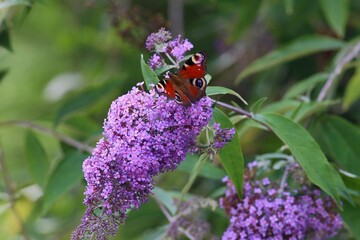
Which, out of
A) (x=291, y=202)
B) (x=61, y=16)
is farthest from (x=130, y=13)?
(x=61, y=16)

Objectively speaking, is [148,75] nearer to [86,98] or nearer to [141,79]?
[86,98]

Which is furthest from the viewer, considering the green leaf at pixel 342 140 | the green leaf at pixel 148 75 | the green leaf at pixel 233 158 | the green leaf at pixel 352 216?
the green leaf at pixel 342 140

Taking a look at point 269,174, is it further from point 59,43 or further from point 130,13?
point 59,43

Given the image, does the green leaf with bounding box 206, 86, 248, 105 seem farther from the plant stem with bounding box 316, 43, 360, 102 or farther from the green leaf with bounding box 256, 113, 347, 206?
the plant stem with bounding box 316, 43, 360, 102

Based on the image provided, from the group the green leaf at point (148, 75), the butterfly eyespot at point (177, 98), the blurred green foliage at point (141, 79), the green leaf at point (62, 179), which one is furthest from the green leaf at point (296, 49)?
the butterfly eyespot at point (177, 98)

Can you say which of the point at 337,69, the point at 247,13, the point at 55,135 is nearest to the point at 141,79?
the point at 247,13

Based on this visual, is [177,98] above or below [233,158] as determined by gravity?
above

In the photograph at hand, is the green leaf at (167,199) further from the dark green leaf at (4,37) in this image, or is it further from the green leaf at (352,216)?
the dark green leaf at (4,37)
